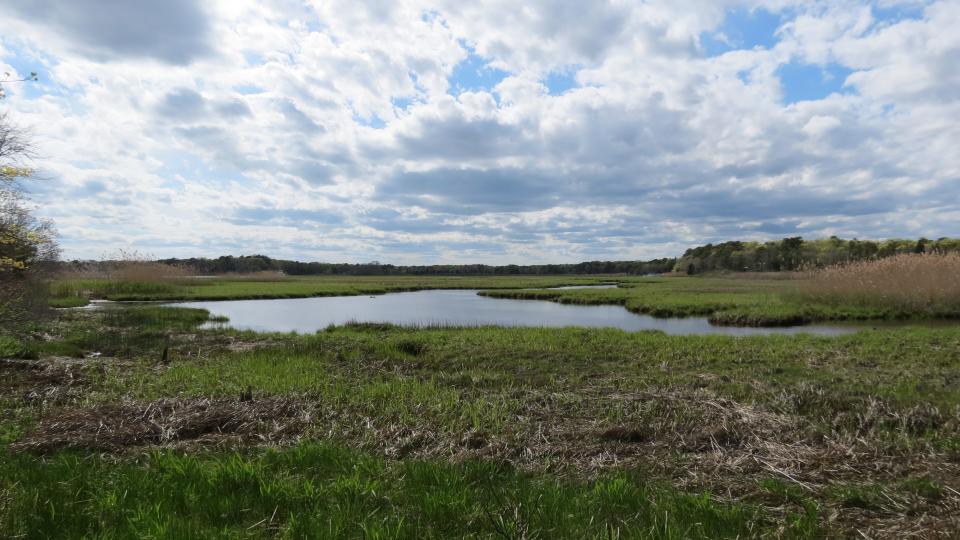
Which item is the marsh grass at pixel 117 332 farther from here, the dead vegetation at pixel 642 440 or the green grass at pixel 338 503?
the green grass at pixel 338 503

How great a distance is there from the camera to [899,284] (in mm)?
26266

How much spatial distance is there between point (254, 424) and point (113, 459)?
Answer: 5.91ft

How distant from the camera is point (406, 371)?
40.5ft

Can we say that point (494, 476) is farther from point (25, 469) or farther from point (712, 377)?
point (712, 377)

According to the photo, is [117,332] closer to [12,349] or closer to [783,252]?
[12,349]

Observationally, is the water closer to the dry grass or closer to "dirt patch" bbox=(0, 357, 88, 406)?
the dry grass

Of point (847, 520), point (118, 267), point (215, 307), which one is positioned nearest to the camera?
point (847, 520)

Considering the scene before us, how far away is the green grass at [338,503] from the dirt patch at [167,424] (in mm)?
848

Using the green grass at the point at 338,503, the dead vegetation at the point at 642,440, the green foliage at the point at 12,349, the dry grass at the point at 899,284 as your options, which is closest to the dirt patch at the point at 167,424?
the dead vegetation at the point at 642,440

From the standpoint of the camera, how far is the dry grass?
81.6 feet

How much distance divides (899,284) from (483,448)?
30.0 meters

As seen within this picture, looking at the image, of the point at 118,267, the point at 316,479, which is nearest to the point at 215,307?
the point at 118,267

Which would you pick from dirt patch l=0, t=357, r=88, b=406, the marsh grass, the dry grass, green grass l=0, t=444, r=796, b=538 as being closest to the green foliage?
the marsh grass

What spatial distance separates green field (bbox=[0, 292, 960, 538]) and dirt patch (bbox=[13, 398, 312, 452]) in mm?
→ 36
